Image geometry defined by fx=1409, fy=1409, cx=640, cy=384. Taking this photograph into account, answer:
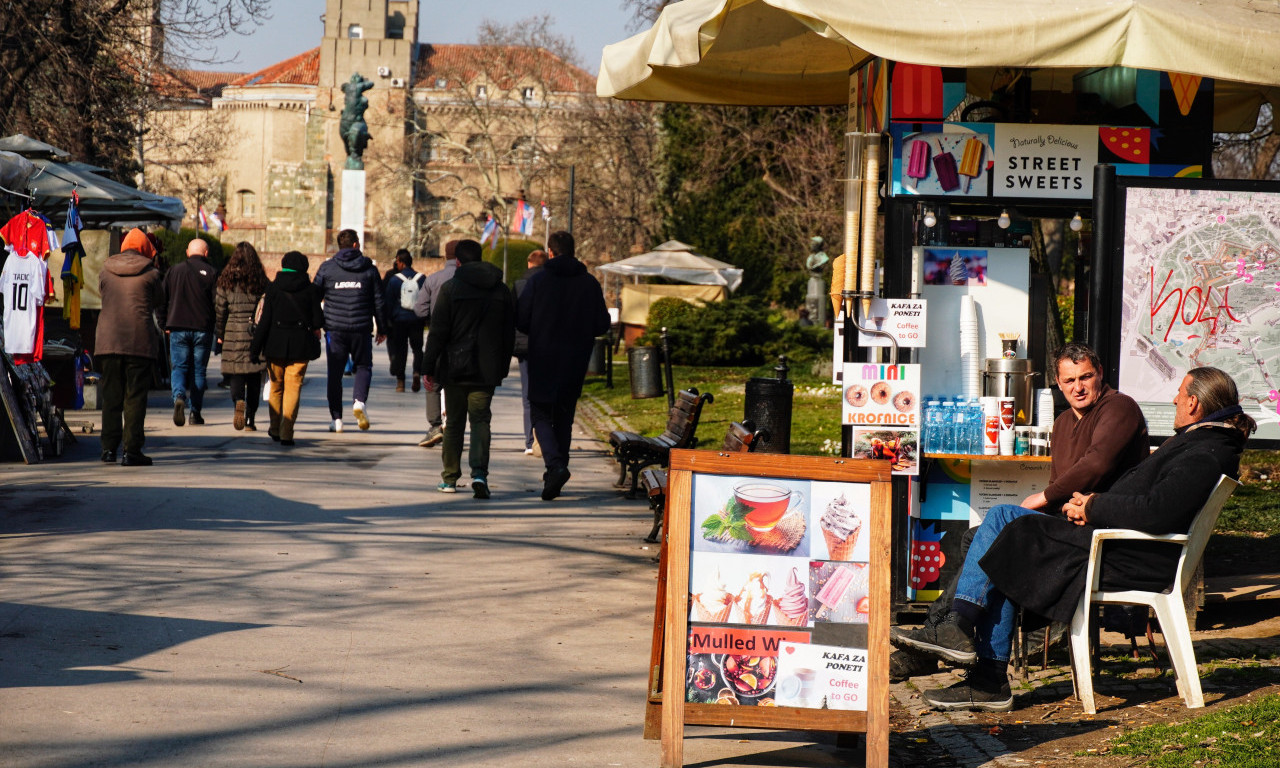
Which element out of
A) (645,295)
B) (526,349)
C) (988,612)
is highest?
(645,295)

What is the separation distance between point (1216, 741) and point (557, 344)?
21.9 feet

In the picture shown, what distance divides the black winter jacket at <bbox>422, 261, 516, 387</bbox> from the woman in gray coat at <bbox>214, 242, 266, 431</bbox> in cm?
415

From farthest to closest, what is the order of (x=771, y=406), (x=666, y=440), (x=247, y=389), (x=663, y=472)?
(x=247, y=389) < (x=771, y=406) < (x=666, y=440) < (x=663, y=472)

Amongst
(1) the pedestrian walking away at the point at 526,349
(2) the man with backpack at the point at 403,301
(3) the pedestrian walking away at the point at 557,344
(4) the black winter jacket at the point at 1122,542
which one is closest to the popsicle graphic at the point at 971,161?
(4) the black winter jacket at the point at 1122,542

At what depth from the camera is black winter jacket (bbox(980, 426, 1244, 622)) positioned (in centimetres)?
552

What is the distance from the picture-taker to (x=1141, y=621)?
6688mm

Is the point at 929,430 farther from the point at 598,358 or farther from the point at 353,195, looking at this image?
the point at 353,195

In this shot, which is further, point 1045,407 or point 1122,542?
point 1045,407

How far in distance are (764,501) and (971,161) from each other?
3266mm

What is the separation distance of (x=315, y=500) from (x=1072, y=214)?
224 inches

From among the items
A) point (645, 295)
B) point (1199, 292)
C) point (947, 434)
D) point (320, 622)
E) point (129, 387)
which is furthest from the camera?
point (645, 295)

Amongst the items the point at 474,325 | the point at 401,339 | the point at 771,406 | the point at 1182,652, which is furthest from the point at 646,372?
the point at 1182,652

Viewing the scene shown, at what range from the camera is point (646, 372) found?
20.0m

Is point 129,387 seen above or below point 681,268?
below
